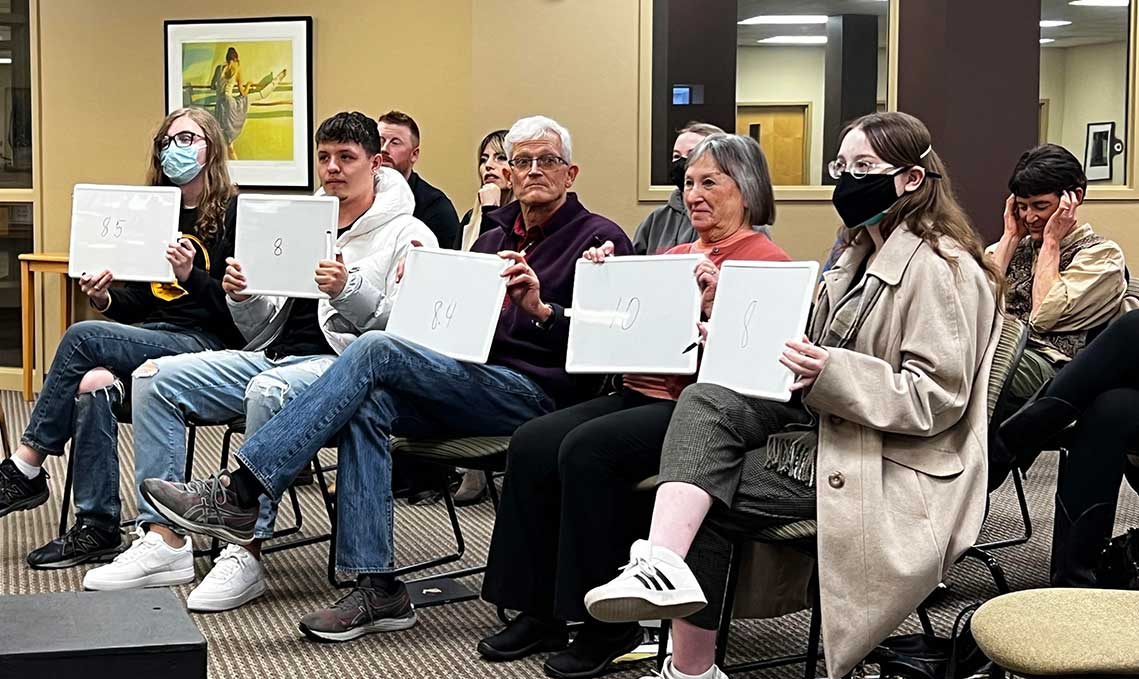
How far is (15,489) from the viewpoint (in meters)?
4.11

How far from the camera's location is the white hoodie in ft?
12.4

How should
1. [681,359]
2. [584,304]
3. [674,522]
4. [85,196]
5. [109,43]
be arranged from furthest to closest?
[109,43], [85,196], [584,304], [681,359], [674,522]

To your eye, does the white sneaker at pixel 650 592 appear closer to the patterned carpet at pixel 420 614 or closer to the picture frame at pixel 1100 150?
the patterned carpet at pixel 420 614

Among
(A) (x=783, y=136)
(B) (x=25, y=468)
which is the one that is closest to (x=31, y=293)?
(B) (x=25, y=468)

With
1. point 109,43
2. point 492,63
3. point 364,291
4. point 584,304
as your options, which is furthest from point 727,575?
point 109,43

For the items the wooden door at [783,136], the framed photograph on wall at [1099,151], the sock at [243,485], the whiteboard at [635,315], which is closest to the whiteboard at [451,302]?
the whiteboard at [635,315]

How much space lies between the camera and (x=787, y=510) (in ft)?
8.94

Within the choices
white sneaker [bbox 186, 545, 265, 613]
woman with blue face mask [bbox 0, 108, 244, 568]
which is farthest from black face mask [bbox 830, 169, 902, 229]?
woman with blue face mask [bbox 0, 108, 244, 568]

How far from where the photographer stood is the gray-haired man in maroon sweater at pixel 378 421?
10.8ft

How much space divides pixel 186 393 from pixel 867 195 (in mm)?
1988

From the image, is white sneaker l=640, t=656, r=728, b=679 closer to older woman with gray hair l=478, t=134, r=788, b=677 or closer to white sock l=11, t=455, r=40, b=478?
older woman with gray hair l=478, t=134, r=788, b=677

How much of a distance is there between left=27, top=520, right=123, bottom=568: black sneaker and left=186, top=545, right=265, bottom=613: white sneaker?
0.50 metres

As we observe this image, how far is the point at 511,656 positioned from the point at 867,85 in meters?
4.61

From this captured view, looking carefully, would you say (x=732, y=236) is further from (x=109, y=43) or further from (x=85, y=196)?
(x=109, y=43)
